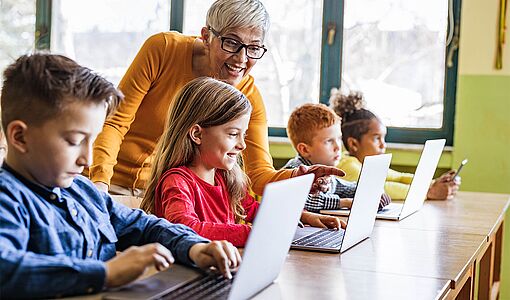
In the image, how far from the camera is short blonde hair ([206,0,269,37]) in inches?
85.0

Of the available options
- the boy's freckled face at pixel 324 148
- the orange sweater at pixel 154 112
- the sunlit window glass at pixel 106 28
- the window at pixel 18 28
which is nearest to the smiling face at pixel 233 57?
the orange sweater at pixel 154 112

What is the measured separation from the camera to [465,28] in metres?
4.01

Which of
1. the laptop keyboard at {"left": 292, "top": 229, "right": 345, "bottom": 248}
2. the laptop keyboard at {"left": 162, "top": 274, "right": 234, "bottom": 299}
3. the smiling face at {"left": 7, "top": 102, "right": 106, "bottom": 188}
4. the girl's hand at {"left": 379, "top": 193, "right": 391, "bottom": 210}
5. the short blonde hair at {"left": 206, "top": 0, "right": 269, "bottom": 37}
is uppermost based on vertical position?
the short blonde hair at {"left": 206, "top": 0, "right": 269, "bottom": 37}

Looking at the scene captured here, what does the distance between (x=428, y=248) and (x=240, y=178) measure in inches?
19.2

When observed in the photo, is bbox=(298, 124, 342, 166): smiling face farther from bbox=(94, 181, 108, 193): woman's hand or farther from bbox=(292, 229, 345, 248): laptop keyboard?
bbox=(94, 181, 108, 193): woman's hand

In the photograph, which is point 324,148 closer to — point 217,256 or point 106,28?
point 217,256

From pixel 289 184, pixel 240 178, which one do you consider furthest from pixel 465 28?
pixel 289 184

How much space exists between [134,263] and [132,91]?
46.0 inches

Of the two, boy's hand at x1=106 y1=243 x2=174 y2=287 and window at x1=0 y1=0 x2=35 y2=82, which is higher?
window at x1=0 y1=0 x2=35 y2=82

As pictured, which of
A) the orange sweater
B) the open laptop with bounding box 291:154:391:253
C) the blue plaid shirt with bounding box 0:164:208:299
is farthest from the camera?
the orange sweater

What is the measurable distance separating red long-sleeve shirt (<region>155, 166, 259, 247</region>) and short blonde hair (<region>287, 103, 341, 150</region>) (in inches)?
38.4

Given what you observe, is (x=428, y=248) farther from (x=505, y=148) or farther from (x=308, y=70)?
(x=308, y=70)

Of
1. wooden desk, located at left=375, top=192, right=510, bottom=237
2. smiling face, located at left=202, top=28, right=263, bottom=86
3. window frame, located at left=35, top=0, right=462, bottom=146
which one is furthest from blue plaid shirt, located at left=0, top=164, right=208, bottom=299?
window frame, located at left=35, top=0, right=462, bottom=146

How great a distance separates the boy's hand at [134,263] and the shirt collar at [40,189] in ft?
0.57
